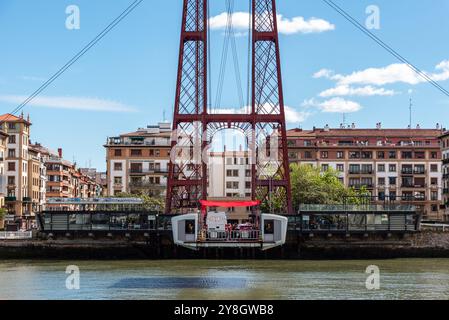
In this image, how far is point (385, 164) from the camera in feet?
409

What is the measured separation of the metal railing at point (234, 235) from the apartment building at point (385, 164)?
68.6 m

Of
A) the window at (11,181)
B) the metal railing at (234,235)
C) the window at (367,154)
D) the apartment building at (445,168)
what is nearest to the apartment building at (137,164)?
the window at (11,181)

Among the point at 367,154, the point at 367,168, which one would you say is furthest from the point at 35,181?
the point at 367,154

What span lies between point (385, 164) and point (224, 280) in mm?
83913

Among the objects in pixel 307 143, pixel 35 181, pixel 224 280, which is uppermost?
pixel 307 143

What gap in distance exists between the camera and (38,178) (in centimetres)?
13025

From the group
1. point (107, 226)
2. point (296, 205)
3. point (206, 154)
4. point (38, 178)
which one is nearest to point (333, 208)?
point (206, 154)

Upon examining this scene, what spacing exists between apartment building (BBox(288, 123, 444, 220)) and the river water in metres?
63.0

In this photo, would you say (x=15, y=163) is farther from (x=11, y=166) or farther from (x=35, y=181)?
(x=35, y=181)

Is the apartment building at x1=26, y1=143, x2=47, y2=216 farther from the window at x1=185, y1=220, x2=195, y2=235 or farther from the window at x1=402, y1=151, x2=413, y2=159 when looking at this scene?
the window at x1=185, y1=220, x2=195, y2=235

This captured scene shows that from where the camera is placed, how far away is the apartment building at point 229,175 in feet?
406

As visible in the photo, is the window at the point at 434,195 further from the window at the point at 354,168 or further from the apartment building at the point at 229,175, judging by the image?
the apartment building at the point at 229,175
